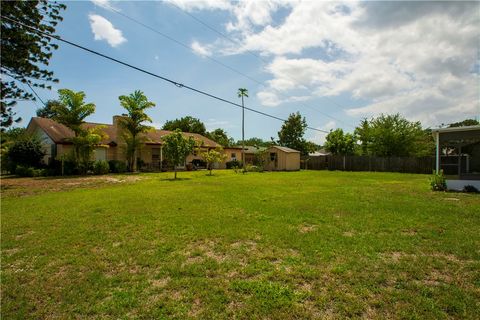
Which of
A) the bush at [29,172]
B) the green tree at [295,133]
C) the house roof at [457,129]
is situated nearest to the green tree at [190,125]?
the green tree at [295,133]

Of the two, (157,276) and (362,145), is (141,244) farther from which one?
(362,145)

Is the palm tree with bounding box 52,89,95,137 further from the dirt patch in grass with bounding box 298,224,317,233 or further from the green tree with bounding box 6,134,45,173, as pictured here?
the dirt patch in grass with bounding box 298,224,317,233

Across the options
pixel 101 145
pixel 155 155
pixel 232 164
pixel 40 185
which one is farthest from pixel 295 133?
pixel 40 185

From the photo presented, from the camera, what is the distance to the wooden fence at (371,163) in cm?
2295

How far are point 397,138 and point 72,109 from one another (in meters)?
31.4

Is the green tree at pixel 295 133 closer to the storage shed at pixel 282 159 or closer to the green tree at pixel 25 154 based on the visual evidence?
the storage shed at pixel 282 159

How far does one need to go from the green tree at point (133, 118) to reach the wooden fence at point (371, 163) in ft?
64.5

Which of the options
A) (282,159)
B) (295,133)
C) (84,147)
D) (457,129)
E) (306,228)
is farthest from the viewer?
(295,133)

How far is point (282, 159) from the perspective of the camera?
30.4 meters

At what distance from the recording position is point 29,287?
3.26 meters

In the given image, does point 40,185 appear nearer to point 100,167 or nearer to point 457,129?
point 100,167

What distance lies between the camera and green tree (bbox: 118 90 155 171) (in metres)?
23.5

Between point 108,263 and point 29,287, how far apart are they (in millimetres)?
945

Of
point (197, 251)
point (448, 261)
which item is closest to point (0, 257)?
point (197, 251)
